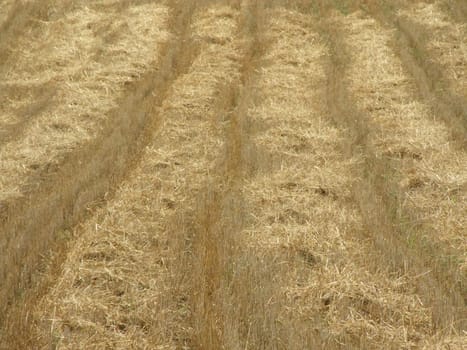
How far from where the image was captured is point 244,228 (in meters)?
5.44

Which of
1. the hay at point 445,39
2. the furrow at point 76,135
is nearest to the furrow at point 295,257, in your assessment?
the furrow at point 76,135

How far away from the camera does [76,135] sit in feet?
24.2

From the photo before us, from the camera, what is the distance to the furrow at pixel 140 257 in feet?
13.6

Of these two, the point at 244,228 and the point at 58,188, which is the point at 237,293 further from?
the point at 58,188

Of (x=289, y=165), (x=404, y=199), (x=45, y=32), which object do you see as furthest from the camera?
(x=45, y=32)

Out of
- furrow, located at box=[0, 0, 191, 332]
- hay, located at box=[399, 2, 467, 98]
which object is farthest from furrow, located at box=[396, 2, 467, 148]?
furrow, located at box=[0, 0, 191, 332]

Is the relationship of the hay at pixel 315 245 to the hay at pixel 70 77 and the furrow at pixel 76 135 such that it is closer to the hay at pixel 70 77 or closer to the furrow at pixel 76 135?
the furrow at pixel 76 135

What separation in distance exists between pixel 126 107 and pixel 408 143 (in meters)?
3.82

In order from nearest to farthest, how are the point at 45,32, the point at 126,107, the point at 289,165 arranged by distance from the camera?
the point at 289,165, the point at 126,107, the point at 45,32

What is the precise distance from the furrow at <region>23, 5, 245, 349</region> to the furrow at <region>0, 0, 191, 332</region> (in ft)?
1.01

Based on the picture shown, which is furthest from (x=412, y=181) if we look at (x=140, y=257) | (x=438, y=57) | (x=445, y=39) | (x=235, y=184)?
(x=445, y=39)

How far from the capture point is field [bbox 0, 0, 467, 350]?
4281 mm

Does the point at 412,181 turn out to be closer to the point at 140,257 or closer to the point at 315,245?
the point at 315,245

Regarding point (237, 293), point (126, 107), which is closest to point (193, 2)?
point (126, 107)
